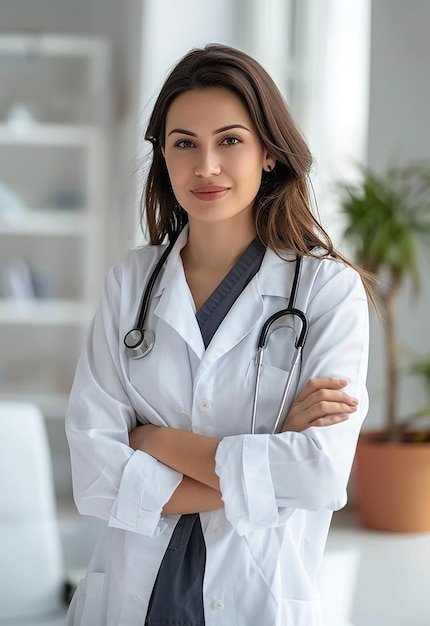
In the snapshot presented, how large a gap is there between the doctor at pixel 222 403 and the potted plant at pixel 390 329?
68.4 inches

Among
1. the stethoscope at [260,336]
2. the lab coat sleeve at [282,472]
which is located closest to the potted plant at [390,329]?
the stethoscope at [260,336]

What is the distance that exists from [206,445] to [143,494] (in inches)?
4.9

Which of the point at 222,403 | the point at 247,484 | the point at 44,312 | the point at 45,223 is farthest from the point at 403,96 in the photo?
the point at 247,484

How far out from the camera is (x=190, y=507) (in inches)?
54.8

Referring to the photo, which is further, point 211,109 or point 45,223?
point 45,223

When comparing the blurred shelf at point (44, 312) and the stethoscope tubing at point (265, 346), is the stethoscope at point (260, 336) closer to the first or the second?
the stethoscope tubing at point (265, 346)

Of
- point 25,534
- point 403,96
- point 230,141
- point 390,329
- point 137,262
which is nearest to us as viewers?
point 230,141

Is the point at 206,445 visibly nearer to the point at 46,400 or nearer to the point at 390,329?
the point at 390,329

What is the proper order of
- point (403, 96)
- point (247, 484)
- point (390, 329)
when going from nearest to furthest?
point (247, 484)
point (390, 329)
point (403, 96)

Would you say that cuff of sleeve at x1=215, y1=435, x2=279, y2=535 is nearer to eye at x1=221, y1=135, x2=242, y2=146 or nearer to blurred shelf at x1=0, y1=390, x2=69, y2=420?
eye at x1=221, y1=135, x2=242, y2=146

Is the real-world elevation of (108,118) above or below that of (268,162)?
below

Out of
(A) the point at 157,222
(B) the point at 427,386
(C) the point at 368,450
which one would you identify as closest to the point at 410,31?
(B) the point at 427,386

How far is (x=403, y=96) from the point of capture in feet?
11.9

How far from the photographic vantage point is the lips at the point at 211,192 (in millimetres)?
1413
